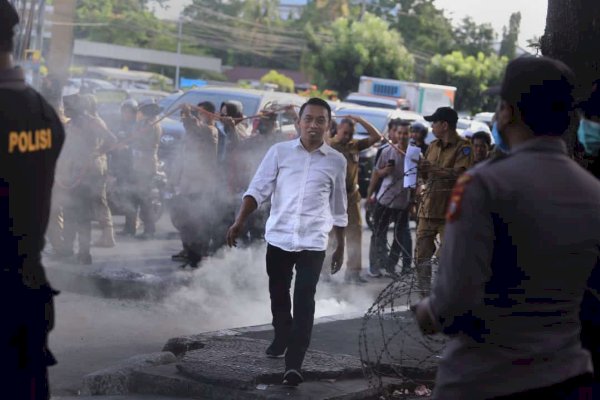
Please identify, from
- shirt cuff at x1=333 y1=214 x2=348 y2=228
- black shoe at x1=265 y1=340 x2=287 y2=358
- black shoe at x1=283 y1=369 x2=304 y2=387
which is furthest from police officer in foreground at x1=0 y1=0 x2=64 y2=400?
shirt cuff at x1=333 y1=214 x2=348 y2=228

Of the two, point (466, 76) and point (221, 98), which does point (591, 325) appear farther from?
point (466, 76)

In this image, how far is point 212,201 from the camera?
12.2 meters

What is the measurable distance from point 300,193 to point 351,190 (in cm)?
491

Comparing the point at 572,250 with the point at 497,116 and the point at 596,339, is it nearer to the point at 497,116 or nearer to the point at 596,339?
the point at 497,116

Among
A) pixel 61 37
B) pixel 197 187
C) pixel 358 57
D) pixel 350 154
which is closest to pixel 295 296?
pixel 350 154

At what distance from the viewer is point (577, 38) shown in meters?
6.10

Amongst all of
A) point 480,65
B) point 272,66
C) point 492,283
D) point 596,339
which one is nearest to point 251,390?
point 596,339

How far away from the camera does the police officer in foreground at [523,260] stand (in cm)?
310

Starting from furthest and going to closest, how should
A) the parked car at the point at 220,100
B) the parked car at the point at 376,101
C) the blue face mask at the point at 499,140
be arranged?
the parked car at the point at 376,101, the parked car at the point at 220,100, the blue face mask at the point at 499,140

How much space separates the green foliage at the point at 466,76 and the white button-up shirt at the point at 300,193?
41.4 metres

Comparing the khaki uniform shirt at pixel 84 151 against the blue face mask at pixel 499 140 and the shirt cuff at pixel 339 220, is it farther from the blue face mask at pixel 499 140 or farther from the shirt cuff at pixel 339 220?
the blue face mask at pixel 499 140

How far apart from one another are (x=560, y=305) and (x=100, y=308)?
22.0 ft

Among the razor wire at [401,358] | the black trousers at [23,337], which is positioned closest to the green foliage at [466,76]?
the razor wire at [401,358]

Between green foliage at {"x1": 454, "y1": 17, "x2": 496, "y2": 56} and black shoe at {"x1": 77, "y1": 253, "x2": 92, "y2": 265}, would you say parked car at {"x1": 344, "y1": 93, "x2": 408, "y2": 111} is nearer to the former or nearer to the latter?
black shoe at {"x1": 77, "y1": 253, "x2": 92, "y2": 265}
